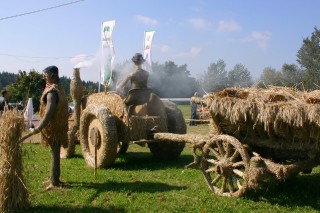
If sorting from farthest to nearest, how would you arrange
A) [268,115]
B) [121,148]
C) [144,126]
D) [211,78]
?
[211,78] → [121,148] → [144,126] → [268,115]

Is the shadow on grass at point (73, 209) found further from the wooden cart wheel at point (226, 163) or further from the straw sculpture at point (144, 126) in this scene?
the straw sculpture at point (144, 126)

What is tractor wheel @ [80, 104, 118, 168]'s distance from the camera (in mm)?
7797

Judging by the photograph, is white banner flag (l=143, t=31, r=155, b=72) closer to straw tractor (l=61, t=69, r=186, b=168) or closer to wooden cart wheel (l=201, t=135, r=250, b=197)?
straw tractor (l=61, t=69, r=186, b=168)

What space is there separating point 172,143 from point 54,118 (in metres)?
3.63

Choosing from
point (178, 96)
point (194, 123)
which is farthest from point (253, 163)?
point (178, 96)

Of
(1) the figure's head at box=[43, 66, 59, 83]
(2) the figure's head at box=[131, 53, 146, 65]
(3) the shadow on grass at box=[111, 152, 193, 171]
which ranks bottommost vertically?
(3) the shadow on grass at box=[111, 152, 193, 171]

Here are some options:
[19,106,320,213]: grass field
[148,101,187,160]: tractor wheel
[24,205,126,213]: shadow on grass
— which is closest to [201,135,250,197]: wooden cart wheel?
[19,106,320,213]: grass field

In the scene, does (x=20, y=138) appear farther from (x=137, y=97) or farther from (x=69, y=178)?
(x=137, y=97)

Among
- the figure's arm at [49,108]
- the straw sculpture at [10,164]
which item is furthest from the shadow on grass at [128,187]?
the straw sculpture at [10,164]

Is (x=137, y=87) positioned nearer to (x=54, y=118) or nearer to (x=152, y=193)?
(x=54, y=118)

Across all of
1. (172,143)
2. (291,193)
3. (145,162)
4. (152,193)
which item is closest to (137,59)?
(172,143)

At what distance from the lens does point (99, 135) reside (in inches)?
327

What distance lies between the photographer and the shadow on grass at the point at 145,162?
27.8 feet

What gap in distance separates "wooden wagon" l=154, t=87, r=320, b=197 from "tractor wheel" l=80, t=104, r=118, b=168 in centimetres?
201
